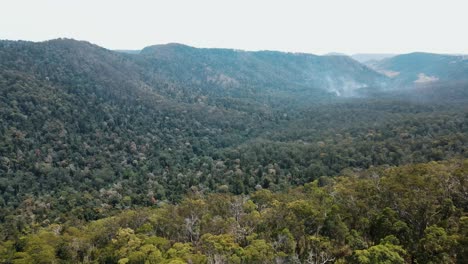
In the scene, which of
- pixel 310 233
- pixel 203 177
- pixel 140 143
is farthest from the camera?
pixel 140 143

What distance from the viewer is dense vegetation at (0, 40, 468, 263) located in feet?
123

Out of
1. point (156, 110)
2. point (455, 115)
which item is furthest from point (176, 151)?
point (455, 115)

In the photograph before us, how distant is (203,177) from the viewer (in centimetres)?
10350

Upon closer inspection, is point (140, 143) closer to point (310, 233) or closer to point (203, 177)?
point (203, 177)

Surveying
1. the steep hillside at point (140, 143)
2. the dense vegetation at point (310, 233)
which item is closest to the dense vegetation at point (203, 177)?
the dense vegetation at point (310, 233)

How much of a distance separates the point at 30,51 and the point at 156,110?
73.4 metres

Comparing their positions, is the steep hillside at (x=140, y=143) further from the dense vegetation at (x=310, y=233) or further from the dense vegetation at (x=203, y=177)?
the dense vegetation at (x=310, y=233)

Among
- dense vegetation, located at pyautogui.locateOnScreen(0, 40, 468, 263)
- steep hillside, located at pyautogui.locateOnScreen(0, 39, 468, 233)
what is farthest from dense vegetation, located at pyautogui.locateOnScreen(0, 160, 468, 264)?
steep hillside, located at pyautogui.locateOnScreen(0, 39, 468, 233)

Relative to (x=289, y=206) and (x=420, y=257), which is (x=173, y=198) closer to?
(x=289, y=206)

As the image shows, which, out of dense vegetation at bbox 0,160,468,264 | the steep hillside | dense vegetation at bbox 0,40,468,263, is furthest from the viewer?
the steep hillside

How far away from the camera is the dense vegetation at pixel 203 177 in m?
37.5

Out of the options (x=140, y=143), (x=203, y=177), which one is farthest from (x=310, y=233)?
(x=140, y=143)

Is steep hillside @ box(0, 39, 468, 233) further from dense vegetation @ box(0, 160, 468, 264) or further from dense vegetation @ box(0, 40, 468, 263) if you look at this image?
dense vegetation @ box(0, 160, 468, 264)

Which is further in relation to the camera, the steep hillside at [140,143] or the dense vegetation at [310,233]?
the steep hillside at [140,143]
